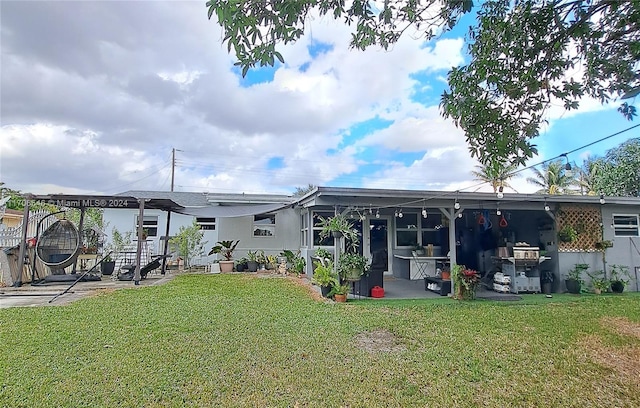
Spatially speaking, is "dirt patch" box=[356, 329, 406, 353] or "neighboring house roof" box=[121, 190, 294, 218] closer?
"dirt patch" box=[356, 329, 406, 353]

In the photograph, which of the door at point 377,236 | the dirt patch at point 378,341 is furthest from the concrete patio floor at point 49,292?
the door at point 377,236

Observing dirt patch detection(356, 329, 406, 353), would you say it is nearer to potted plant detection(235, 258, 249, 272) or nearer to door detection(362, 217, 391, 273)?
door detection(362, 217, 391, 273)

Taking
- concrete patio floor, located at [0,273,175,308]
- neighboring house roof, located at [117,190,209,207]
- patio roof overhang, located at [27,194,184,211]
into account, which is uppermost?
neighboring house roof, located at [117,190,209,207]

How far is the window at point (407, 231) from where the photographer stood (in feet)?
41.0

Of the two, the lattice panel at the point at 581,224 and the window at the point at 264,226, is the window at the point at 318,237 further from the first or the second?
the lattice panel at the point at 581,224

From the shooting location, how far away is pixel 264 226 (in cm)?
1442

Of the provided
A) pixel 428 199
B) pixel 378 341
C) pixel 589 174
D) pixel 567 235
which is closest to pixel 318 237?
pixel 428 199

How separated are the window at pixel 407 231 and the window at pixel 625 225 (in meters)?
5.70

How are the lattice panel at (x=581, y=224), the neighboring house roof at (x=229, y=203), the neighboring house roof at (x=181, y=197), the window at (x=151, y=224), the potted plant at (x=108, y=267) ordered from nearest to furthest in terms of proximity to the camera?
the lattice panel at (x=581, y=224) < the potted plant at (x=108, y=267) < the neighboring house roof at (x=229, y=203) < the window at (x=151, y=224) < the neighboring house roof at (x=181, y=197)

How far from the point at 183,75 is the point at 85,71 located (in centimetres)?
228

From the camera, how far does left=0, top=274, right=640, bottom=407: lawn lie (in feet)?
10.3

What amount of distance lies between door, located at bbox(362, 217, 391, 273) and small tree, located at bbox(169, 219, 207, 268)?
6.46 m

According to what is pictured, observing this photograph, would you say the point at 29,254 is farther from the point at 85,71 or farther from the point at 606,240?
the point at 606,240

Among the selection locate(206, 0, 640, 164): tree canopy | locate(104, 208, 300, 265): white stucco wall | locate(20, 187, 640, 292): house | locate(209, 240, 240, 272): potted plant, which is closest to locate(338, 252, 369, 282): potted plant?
locate(20, 187, 640, 292): house
